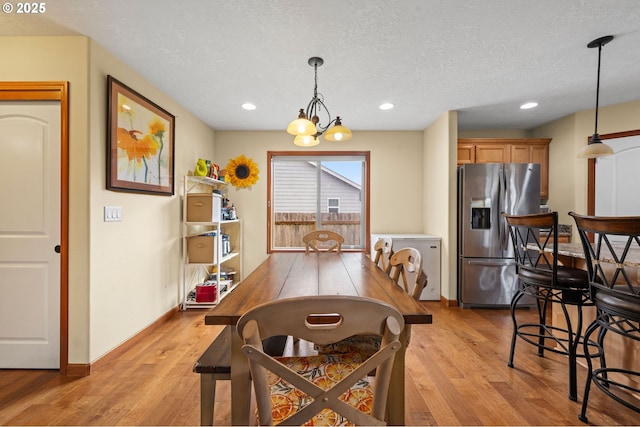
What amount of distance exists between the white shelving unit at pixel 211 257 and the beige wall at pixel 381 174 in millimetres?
179

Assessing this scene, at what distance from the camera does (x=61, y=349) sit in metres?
2.04

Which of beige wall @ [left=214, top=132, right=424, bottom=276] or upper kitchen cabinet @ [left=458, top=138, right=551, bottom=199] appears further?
beige wall @ [left=214, top=132, right=424, bottom=276]

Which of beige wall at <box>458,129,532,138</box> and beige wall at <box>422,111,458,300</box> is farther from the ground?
beige wall at <box>458,129,532,138</box>

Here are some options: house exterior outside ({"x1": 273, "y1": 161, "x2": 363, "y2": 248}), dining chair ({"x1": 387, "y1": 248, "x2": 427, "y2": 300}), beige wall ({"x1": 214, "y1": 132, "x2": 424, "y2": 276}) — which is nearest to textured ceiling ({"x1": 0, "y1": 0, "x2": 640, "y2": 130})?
beige wall ({"x1": 214, "y1": 132, "x2": 424, "y2": 276})

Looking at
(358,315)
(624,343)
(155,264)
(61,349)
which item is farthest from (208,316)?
(624,343)

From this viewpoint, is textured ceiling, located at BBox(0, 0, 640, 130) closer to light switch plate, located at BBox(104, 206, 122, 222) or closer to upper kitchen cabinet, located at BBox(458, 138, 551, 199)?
upper kitchen cabinet, located at BBox(458, 138, 551, 199)

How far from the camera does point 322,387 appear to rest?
1144mm

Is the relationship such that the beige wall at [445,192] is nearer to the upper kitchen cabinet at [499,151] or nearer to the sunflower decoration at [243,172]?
the upper kitchen cabinet at [499,151]

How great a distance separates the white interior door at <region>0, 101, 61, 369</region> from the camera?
207 centimetres

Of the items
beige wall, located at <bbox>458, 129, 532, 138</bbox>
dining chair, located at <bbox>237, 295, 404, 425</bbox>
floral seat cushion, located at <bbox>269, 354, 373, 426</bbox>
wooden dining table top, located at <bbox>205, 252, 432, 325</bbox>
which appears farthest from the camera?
beige wall, located at <bbox>458, 129, 532, 138</bbox>

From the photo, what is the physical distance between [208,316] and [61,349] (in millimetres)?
1795

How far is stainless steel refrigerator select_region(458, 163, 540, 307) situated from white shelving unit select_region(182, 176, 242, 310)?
3.00 metres

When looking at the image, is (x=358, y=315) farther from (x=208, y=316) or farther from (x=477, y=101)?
(x=477, y=101)

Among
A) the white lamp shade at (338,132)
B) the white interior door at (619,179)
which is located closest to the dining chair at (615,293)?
the white lamp shade at (338,132)
